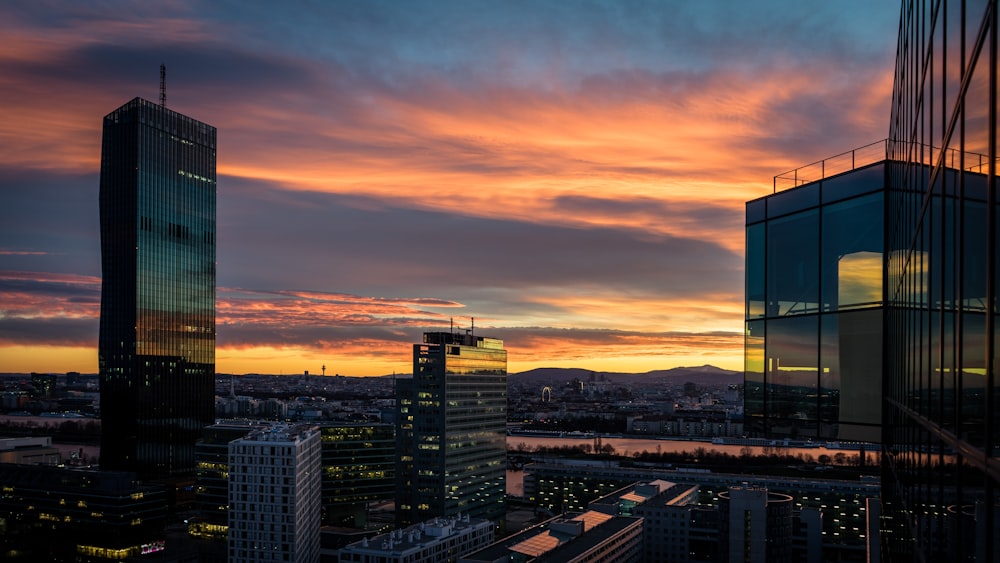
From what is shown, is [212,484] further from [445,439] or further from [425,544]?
[425,544]

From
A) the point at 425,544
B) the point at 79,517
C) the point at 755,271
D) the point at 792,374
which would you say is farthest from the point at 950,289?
the point at 79,517

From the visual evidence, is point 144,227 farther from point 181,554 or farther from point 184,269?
point 181,554

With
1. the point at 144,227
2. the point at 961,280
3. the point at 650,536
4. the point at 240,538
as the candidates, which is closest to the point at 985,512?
the point at 961,280

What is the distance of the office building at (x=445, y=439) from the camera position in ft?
236

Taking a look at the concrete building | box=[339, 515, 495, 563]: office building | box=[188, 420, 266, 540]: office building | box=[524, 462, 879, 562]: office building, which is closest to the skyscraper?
box=[339, 515, 495, 563]: office building

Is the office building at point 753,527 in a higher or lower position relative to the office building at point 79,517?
higher

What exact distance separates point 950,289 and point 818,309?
687 cm

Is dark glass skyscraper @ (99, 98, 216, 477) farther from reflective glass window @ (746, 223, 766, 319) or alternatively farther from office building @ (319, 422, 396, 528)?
reflective glass window @ (746, 223, 766, 319)

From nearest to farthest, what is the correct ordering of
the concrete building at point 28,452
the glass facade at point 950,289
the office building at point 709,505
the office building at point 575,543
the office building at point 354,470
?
the glass facade at point 950,289 < the office building at point 575,543 < the office building at point 709,505 < the office building at point 354,470 < the concrete building at point 28,452

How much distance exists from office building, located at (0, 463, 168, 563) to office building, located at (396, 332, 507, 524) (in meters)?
20.5

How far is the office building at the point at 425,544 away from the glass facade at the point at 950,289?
39.7m

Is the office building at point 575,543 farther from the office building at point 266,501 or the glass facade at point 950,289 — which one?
the glass facade at point 950,289

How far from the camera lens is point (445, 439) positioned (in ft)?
238

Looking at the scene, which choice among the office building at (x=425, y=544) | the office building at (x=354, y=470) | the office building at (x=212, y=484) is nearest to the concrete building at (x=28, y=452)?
the office building at (x=212, y=484)
